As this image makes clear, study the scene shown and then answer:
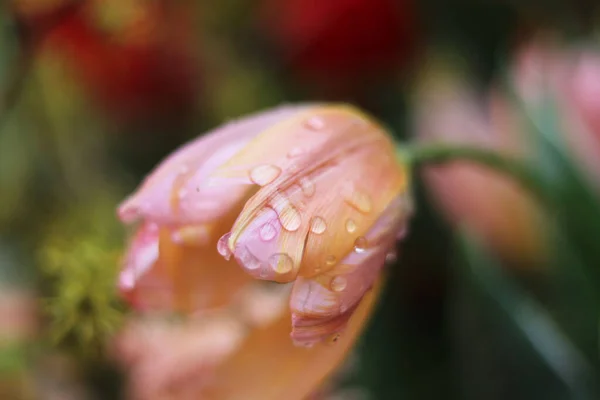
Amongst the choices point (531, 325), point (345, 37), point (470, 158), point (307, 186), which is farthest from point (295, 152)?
point (345, 37)

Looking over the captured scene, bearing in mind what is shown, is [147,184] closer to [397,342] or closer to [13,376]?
[13,376]

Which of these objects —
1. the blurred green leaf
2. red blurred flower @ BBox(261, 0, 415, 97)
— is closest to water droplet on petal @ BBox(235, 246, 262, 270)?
the blurred green leaf

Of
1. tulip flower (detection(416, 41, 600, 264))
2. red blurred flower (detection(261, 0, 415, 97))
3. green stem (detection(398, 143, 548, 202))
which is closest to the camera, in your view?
green stem (detection(398, 143, 548, 202))

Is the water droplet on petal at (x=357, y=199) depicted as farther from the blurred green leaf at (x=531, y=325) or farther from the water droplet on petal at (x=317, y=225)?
the blurred green leaf at (x=531, y=325)

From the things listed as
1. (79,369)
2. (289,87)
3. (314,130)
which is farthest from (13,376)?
(289,87)

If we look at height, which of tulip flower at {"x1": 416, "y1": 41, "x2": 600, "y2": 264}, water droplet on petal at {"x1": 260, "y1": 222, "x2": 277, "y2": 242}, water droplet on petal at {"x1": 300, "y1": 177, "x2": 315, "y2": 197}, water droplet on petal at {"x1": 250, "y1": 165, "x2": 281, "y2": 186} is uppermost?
water droplet on petal at {"x1": 250, "y1": 165, "x2": 281, "y2": 186}

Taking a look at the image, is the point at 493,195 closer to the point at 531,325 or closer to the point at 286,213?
the point at 531,325

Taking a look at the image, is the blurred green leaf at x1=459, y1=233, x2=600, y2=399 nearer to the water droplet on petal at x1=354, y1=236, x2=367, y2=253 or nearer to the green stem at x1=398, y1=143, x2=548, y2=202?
the green stem at x1=398, y1=143, x2=548, y2=202
